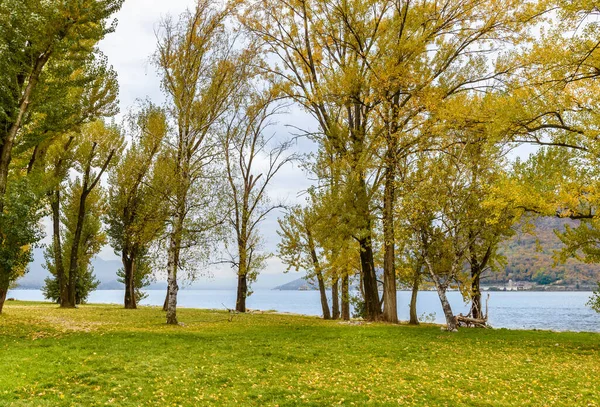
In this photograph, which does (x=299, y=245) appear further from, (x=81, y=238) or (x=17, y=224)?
(x=81, y=238)

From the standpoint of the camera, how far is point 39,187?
57.2ft

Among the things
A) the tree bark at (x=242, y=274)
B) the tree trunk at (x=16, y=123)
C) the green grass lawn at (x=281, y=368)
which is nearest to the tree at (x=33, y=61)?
the tree trunk at (x=16, y=123)

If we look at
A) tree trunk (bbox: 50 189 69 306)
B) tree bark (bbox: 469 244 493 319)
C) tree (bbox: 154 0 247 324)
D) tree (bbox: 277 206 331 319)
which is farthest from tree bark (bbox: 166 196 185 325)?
tree bark (bbox: 469 244 493 319)

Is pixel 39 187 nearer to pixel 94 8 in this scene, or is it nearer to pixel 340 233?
pixel 94 8

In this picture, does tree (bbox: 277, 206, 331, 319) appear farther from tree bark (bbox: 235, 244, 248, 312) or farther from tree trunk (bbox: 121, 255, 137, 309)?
tree trunk (bbox: 121, 255, 137, 309)

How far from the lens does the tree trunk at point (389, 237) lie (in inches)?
766

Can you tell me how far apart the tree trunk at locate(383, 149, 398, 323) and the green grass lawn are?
4656mm

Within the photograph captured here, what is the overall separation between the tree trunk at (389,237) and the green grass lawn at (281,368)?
15.3 feet

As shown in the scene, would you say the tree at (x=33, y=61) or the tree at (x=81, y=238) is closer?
the tree at (x=33, y=61)

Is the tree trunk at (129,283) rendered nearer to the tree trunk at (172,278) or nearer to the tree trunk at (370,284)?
the tree trunk at (172,278)

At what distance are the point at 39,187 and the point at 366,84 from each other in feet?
53.8

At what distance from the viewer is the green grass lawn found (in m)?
8.26

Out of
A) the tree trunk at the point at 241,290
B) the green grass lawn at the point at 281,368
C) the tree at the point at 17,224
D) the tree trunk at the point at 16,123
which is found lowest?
the green grass lawn at the point at 281,368

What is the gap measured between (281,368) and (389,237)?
10.1 m
